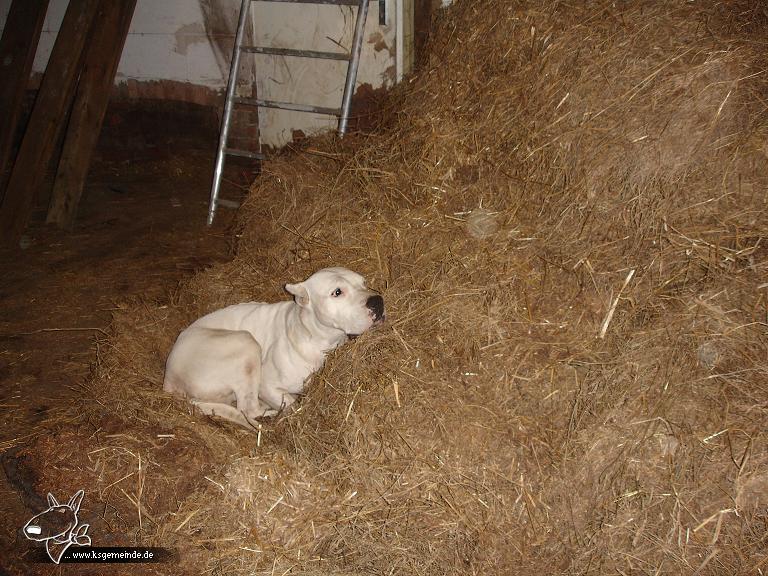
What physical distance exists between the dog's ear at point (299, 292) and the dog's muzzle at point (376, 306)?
1.51 ft

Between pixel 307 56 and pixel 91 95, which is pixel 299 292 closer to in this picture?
pixel 307 56

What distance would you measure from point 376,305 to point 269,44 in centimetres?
491

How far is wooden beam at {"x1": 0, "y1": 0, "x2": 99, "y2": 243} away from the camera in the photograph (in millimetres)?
6207

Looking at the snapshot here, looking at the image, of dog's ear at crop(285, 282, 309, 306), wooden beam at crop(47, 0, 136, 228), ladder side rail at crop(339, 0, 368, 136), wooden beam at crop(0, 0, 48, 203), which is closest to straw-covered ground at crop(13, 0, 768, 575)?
dog's ear at crop(285, 282, 309, 306)

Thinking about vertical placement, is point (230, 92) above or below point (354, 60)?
below

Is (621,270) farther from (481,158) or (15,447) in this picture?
(15,447)

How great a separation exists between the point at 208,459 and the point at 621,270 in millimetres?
2362

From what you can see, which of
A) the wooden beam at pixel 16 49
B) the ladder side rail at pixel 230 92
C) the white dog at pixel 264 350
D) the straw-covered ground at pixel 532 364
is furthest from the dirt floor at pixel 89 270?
the wooden beam at pixel 16 49

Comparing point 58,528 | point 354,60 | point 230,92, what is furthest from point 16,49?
point 58,528

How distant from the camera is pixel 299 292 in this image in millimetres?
3547

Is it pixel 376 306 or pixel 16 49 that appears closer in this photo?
pixel 376 306

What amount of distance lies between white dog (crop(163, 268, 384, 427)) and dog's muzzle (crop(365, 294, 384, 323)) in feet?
0.44

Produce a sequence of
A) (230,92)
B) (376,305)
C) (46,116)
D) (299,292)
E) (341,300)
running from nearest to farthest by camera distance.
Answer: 1. (376,305)
2. (341,300)
3. (299,292)
4. (230,92)
5. (46,116)

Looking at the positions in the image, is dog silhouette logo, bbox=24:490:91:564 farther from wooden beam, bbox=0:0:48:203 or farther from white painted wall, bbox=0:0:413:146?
wooden beam, bbox=0:0:48:203
